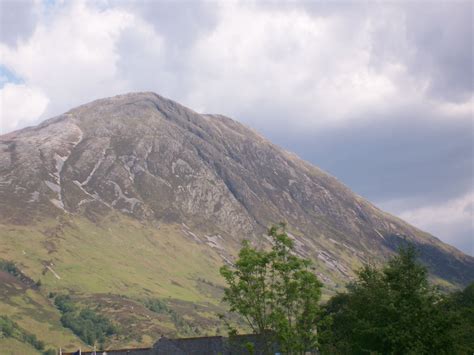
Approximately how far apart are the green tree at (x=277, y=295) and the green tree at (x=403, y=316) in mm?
2830

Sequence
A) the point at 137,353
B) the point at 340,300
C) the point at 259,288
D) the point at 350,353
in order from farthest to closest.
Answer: the point at 340,300 < the point at 137,353 < the point at 350,353 < the point at 259,288

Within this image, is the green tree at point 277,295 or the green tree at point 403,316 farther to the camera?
the green tree at point 277,295

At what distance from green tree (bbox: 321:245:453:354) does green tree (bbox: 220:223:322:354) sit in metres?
2.83

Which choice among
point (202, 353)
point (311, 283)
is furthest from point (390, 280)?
point (202, 353)

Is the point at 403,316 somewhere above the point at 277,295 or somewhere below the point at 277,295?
above

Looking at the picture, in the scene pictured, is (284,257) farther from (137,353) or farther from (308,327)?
(137,353)

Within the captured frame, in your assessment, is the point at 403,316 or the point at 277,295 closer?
the point at 403,316

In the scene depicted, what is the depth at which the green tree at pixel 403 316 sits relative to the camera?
45250 mm

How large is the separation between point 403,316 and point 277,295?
10.1 meters

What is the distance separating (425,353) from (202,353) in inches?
1867

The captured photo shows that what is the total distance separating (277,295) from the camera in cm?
4834

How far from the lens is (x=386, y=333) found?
151 feet

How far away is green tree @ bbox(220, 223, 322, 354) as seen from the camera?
46906 millimetres

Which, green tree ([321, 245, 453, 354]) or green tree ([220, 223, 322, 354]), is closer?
green tree ([321, 245, 453, 354])
